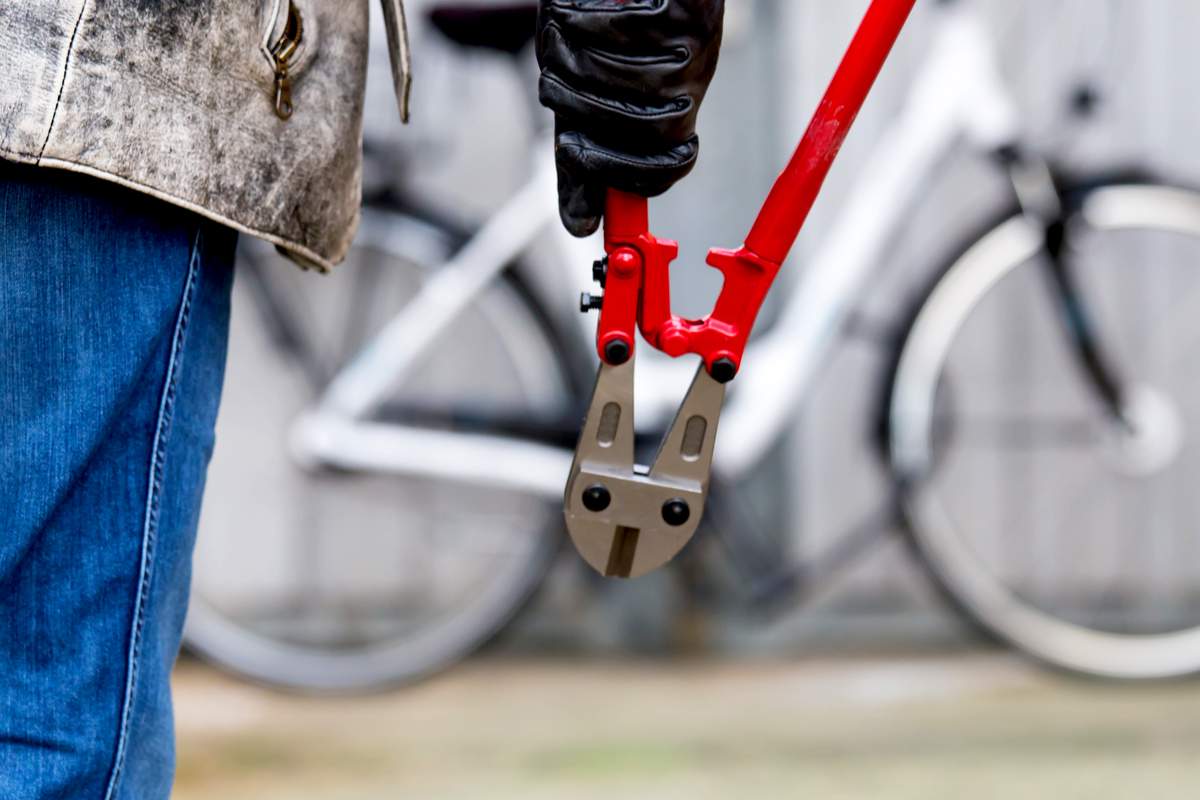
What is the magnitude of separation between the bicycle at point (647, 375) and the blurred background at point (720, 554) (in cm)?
1

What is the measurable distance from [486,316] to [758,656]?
907mm

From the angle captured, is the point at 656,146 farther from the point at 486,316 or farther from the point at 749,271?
the point at 486,316

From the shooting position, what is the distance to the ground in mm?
1895

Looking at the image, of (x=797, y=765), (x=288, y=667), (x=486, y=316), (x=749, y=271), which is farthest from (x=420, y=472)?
(x=749, y=271)

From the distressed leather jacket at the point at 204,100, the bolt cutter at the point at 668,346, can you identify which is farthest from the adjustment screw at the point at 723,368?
the distressed leather jacket at the point at 204,100

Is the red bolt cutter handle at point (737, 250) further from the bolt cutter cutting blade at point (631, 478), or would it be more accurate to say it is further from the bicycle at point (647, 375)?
the bicycle at point (647, 375)

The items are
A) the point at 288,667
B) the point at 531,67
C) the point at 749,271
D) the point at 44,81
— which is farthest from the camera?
the point at 531,67

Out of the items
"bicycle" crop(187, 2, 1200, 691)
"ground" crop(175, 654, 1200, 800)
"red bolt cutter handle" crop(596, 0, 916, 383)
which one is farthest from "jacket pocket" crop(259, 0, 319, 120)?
"ground" crop(175, 654, 1200, 800)

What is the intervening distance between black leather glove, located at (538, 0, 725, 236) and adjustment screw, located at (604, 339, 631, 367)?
0.10 meters

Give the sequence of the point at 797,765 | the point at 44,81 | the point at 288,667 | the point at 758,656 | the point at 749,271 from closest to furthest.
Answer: the point at 44,81 < the point at 749,271 < the point at 797,765 < the point at 288,667 < the point at 758,656

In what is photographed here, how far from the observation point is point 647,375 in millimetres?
2041

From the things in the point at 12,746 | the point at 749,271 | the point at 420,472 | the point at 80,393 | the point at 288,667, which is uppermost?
the point at 749,271

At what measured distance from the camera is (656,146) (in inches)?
31.8

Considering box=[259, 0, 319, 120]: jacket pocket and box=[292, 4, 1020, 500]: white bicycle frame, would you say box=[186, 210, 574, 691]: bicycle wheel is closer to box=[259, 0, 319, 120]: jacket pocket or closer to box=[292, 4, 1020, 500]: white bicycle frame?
box=[292, 4, 1020, 500]: white bicycle frame
